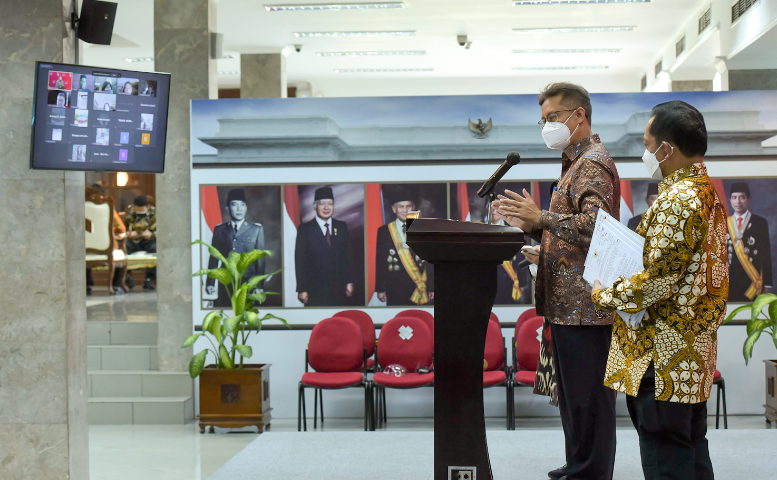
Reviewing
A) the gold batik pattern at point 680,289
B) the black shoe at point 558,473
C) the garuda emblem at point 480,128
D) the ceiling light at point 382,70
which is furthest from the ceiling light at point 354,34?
the gold batik pattern at point 680,289

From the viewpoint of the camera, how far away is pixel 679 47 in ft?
33.0

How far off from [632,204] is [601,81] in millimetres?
7972

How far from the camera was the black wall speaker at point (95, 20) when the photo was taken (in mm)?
3725

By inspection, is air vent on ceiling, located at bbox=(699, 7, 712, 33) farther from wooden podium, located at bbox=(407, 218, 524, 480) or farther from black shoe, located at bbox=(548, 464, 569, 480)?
wooden podium, located at bbox=(407, 218, 524, 480)

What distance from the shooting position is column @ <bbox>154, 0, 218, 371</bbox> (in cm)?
637

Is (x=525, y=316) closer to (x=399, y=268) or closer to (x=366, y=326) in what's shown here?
(x=399, y=268)

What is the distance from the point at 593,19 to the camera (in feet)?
31.1

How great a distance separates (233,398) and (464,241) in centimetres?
399

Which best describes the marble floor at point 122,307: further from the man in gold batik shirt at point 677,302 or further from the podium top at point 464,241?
the man in gold batik shirt at point 677,302

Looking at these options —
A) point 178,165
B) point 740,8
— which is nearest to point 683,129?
point 178,165

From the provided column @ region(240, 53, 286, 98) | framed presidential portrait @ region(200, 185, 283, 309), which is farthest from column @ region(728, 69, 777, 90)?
column @ region(240, 53, 286, 98)

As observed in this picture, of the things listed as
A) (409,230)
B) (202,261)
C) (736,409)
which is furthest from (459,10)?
(409,230)

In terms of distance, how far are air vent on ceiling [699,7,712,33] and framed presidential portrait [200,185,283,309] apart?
590 cm

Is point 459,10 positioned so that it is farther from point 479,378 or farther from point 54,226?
point 479,378
